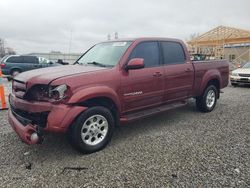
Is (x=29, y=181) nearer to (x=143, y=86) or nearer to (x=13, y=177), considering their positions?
(x=13, y=177)

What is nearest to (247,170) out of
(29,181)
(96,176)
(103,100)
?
(96,176)

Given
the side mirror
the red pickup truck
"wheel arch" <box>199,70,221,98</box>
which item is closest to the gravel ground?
the red pickup truck

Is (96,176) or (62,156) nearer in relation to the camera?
(96,176)

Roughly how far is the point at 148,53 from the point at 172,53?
799 mm

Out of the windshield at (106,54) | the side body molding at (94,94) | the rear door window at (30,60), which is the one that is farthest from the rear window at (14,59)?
the side body molding at (94,94)

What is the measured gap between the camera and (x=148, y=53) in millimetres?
4527

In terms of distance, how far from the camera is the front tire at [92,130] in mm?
3330

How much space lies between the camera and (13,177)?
2.91m

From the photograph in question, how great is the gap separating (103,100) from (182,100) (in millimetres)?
2365

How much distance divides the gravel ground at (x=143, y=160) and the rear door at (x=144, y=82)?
2.18 feet

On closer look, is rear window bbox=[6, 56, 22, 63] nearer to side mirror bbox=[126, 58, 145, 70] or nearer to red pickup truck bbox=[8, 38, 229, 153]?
red pickup truck bbox=[8, 38, 229, 153]

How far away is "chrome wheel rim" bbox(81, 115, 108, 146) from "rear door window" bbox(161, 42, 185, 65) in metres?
2.02

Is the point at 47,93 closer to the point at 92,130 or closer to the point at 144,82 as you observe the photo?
the point at 92,130

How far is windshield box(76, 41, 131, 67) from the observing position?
4.15m
